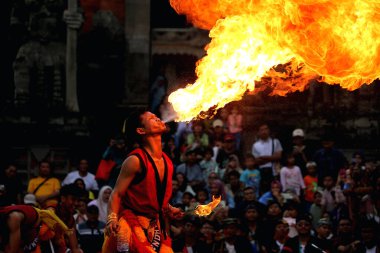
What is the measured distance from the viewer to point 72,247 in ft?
34.0

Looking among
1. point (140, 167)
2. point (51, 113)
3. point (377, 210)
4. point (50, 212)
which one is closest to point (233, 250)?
point (377, 210)

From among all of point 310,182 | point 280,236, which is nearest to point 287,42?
point 280,236

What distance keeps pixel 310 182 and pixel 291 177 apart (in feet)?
1.12

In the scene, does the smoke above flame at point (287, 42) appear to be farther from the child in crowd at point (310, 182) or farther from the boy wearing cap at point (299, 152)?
the boy wearing cap at point (299, 152)

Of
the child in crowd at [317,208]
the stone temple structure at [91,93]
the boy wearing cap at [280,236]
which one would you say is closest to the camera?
the boy wearing cap at [280,236]

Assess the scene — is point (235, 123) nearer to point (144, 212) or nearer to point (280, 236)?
point (280, 236)

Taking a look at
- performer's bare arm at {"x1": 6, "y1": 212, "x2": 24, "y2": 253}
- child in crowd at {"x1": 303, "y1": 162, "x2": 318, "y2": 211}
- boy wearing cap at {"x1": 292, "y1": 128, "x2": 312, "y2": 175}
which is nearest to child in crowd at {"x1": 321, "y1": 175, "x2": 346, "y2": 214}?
child in crowd at {"x1": 303, "y1": 162, "x2": 318, "y2": 211}

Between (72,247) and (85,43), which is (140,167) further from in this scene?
(85,43)

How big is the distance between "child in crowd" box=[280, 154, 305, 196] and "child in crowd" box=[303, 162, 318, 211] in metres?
0.14

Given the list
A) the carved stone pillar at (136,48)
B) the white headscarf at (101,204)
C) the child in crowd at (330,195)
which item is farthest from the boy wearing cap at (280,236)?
the carved stone pillar at (136,48)

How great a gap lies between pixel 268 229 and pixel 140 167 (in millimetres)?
4383

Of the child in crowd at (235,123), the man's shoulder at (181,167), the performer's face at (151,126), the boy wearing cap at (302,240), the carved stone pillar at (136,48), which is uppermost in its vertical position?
the carved stone pillar at (136,48)

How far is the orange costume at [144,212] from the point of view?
8.96 m

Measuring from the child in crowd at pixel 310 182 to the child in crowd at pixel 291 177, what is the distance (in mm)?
137
